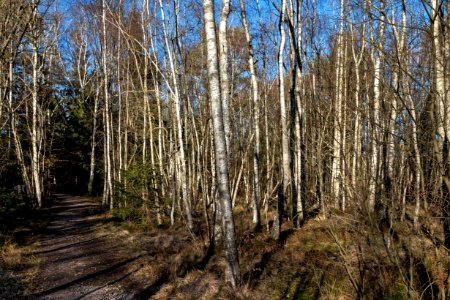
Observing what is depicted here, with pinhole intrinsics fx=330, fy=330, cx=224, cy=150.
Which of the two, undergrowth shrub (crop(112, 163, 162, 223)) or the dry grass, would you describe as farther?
undergrowth shrub (crop(112, 163, 162, 223))

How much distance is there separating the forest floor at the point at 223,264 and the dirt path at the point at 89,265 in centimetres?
2

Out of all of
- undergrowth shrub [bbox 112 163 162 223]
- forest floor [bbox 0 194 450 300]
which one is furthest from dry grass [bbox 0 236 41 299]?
undergrowth shrub [bbox 112 163 162 223]

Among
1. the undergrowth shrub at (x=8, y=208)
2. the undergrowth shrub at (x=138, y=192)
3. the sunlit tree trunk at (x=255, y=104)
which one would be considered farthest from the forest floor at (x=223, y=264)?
the sunlit tree trunk at (x=255, y=104)

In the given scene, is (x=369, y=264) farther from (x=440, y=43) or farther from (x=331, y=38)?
(x=331, y=38)

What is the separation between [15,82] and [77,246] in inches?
467

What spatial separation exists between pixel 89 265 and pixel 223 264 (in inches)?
122

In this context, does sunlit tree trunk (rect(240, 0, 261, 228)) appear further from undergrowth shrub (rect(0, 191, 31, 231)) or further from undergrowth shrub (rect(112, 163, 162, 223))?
undergrowth shrub (rect(0, 191, 31, 231))

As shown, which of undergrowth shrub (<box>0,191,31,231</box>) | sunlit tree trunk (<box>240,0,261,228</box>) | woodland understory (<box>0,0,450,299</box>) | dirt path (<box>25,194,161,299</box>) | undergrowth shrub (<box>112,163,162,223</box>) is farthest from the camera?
undergrowth shrub (<box>112,163,162,223</box>)

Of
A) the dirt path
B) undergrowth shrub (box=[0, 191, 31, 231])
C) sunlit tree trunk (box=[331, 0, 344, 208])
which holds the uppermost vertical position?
sunlit tree trunk (box=[331, 0, 344, 208])

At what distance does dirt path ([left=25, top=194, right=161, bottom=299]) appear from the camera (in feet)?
19.6

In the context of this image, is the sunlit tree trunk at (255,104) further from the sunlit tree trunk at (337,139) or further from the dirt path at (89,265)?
the dirt path at (89,265)

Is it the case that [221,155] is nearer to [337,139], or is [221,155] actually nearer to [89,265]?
[89,265]

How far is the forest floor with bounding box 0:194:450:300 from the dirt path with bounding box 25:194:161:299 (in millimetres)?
20

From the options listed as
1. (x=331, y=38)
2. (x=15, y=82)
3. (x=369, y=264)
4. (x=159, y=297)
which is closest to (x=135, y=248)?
(x=159, y=297)
